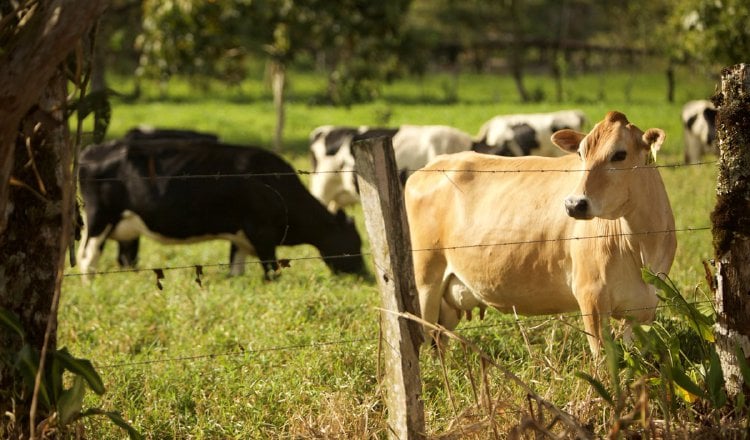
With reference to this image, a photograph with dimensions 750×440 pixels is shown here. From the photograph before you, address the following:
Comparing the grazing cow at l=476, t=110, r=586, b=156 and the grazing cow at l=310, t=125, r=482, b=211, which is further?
the grazing cow at l=476, t=110, r=586, b=156

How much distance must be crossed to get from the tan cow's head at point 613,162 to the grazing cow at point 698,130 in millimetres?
12802

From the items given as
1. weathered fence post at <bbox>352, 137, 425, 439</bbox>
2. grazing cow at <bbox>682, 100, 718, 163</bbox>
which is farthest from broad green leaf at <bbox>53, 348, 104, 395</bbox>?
grazing cow at <bbox>682, 100, 718, 163</bbox>

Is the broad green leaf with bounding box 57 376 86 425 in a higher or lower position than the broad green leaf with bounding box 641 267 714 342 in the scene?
lower

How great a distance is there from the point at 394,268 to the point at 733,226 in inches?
61.5

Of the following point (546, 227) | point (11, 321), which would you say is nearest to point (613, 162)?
point (546, 227)

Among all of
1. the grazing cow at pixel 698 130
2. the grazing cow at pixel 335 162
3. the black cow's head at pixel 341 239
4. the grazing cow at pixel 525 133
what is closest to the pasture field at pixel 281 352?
the black cow's head at pixel 341 239

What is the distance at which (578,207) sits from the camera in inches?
191

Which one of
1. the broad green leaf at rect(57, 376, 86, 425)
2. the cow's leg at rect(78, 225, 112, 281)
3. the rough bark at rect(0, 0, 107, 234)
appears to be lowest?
the broad green leaf at rect(57, 376, 86, 425)

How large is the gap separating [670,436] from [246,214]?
20.8ft

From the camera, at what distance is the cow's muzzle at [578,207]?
15.9 ft

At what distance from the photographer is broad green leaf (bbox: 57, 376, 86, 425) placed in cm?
366

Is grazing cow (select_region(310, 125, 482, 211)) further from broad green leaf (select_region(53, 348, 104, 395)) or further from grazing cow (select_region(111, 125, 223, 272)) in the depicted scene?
broad green leaf (select_region(53, 348, 104, 395))

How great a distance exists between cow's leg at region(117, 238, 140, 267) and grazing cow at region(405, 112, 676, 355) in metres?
5.10

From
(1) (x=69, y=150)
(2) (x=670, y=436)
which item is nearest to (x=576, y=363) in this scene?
(2) (x=670, y=436)
